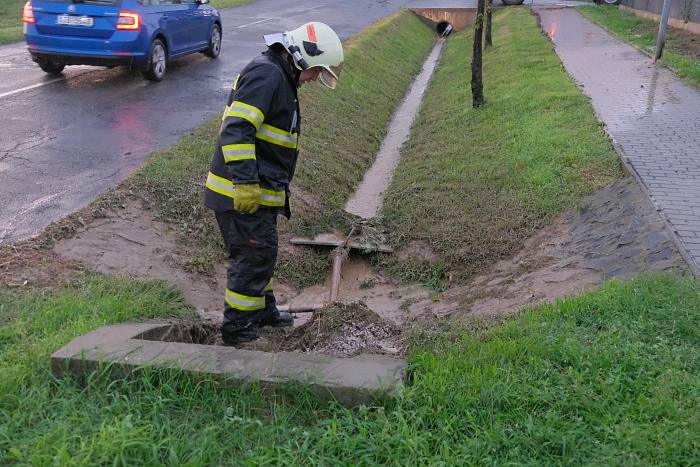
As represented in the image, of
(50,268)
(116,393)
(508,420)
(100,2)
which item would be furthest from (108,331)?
(100,2)

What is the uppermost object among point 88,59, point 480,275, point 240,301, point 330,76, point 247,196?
point 330,76

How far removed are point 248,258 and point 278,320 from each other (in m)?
0.69

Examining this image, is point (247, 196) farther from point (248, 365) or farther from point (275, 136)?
point (248, 365)

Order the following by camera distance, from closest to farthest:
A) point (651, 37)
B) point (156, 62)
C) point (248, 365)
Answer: point (248, 365) → point (156, 62) → point (651, 37)

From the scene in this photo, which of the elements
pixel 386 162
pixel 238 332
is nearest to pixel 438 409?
pixel 238 332

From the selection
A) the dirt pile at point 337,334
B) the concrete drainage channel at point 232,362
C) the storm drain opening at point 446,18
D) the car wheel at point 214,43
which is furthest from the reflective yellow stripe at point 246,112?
the storm drain opening at point 446,18

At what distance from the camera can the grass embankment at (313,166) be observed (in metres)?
6.52

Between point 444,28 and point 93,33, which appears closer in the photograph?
point 93,33

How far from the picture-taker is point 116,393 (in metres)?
3.21

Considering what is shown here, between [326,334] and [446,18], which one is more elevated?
[326,334]

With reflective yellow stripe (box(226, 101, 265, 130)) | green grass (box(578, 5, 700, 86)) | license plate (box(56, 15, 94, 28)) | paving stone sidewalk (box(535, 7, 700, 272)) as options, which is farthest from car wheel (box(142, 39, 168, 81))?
green grass (box(578, 5, 700, 86))

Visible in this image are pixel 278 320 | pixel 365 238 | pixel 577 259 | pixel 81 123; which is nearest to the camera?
pixel 278 320

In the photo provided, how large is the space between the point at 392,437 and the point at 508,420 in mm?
570

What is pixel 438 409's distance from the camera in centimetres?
314
